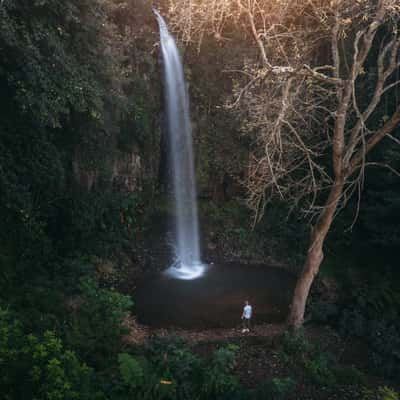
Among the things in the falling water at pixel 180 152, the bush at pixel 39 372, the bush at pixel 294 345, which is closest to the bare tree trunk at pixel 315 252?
the bush at pixel 294 345

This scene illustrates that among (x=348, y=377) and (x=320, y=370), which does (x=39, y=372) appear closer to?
(x=320, y=370)

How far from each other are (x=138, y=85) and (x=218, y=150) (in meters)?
4.96

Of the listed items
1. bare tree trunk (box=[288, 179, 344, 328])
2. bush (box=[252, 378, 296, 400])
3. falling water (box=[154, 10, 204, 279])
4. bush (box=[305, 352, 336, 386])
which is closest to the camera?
bush (box=[252, 378, 296, 400])

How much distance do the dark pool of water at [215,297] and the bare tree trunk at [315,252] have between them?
6.09 feet

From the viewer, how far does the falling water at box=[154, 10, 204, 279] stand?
47.6ft

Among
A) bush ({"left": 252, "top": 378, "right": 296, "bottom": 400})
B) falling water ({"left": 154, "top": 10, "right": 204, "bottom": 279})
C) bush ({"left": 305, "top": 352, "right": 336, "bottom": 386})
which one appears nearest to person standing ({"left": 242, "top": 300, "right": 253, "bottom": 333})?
bush ({"left": 305, "top": 352, "right": 336, "bottom": 386})

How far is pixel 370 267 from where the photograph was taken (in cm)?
1293

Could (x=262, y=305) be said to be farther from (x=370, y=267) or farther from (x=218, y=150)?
(x=218, y=150)

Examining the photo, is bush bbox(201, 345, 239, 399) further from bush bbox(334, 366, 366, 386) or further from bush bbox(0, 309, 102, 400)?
bush bbox(334, 366, 366, 386)

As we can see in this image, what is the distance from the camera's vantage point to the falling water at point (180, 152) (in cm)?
1450

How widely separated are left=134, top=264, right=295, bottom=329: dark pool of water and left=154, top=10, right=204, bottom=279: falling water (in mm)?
1771

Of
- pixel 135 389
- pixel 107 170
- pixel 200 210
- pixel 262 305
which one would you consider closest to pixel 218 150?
pixel 200 210

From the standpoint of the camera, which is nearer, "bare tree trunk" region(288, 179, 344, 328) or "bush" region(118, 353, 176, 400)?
"bush" region(118, 353, 176, 400)

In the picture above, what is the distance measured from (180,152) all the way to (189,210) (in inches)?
99.1
